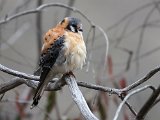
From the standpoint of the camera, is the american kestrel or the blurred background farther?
the blurred background

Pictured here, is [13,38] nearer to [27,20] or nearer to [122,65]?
[27,20]

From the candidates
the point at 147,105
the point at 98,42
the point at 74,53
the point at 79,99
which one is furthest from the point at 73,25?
the point at 98,42

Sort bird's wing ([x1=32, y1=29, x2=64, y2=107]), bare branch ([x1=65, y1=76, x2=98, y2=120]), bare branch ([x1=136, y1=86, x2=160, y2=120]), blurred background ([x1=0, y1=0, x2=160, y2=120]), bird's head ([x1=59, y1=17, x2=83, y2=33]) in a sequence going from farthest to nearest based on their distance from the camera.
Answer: blurred background ([x1=0, y1=0, x2=160, y2=120])
bird's head ([x1=59, y1=17, x2=83, y2=33])
bird's wing ([x1=32, y1=29, x2=64, y2=107])
bare branch ([x1=65, y1=76, x2=98, y2=120])
bare branch ([x1=136, y1=86, x2=160, y2=120])

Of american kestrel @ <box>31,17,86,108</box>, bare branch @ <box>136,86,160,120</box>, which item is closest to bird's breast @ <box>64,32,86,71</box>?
american kestrel @ <box>31,17,86,108</box>

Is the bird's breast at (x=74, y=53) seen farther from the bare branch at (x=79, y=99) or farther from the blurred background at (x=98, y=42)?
the blurred background at (x=98, y=42)

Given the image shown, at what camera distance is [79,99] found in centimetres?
232

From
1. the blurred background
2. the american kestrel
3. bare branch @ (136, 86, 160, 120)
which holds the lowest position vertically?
the blurred background

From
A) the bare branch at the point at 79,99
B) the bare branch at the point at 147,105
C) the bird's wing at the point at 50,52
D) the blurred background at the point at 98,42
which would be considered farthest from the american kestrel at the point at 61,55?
the blurred background at the point at 98,42

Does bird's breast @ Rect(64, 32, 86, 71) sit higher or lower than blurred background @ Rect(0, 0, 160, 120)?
higher

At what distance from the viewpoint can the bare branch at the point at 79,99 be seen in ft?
7.07

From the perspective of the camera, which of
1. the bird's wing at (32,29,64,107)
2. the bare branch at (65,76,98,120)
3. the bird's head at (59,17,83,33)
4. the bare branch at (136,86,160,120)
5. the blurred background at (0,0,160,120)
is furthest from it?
the blurred background at (0,0,160,120)

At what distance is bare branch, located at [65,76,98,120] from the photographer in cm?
215

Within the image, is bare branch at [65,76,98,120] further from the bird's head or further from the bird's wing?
the bird's head

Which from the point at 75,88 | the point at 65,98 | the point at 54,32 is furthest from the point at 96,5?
the point at 75,88
